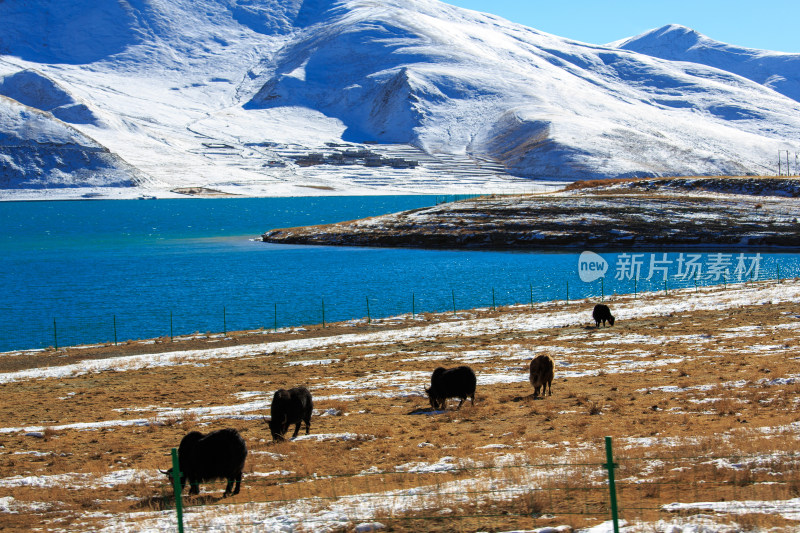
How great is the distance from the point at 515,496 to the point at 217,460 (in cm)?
579

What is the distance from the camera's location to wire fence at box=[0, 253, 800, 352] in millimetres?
50969

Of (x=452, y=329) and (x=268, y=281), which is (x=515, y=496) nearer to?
(x=452, y=329)

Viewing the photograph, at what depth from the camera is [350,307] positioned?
2354 inches

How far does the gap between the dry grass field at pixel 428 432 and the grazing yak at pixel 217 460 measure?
424mm

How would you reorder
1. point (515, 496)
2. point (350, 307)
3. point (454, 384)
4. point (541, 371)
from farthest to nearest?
point (350, 307)
point (541, 371)
point (454, 384)
point (515, 496)

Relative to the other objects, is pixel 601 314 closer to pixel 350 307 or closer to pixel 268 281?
pixel 350 307

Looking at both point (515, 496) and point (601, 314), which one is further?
point (601, 314)

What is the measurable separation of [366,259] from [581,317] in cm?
5511

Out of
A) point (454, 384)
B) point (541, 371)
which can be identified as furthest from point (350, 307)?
point (454, 384)

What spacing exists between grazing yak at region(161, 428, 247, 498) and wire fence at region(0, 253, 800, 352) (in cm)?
3154

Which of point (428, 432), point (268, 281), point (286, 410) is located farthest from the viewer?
point (268, 281)

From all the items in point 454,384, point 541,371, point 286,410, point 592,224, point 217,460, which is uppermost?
point 592,224

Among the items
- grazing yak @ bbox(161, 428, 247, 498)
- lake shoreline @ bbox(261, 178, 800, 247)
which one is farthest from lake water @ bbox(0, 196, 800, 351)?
grazing yak @ bbox(161, 428, 247, 498)

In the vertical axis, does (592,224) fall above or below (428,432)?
above
